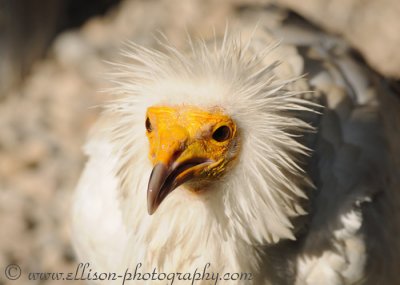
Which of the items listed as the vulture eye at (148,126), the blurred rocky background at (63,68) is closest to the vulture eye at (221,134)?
the vulture eye at (148,126)

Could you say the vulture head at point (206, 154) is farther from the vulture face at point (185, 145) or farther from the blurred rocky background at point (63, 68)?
the blurred rocky background at point (63, 68)

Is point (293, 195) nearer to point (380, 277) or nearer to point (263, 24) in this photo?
point (380, 277)

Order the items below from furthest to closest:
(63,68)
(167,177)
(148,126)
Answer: (63,68) < (148,126) < (167,177)

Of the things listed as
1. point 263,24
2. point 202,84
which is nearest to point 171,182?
point 202,84

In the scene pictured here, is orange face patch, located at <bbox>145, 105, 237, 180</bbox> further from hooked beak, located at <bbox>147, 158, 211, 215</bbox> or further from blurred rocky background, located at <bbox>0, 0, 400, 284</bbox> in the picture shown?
blurred rocky background, located at <bbox>0, 0, 400, 284</bbox>

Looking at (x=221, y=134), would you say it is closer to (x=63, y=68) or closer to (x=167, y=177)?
(x=167, y=177)

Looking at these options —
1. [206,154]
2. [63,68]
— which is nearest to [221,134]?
[206,154]
